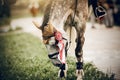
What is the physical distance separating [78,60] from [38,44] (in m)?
5.26

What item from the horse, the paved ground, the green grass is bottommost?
the paved ground

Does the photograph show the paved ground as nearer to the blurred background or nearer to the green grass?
the blurred background

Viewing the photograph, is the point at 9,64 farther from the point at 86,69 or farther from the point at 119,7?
the point at 119,7

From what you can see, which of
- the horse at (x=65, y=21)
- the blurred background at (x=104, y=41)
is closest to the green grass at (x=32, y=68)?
the blurred background at (x=104, y=41)

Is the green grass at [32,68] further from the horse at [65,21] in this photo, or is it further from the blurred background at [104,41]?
the horse at [65,21]

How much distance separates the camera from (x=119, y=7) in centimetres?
1666

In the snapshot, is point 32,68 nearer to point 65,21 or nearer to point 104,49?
point 65,21

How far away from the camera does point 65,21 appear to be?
608 centimetres

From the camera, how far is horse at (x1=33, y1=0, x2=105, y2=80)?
18.8 ft

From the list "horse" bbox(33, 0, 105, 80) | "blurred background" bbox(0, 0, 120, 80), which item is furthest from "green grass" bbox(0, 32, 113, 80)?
"horse" bbox(33, 0, 105, 80)

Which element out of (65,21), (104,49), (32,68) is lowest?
(104,49)

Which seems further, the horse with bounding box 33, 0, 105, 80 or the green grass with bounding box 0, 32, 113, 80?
the green grass with bounding box 0, 32, 113, 80

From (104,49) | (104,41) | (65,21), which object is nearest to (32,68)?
(65,21)

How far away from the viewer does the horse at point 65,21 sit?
5742mm
